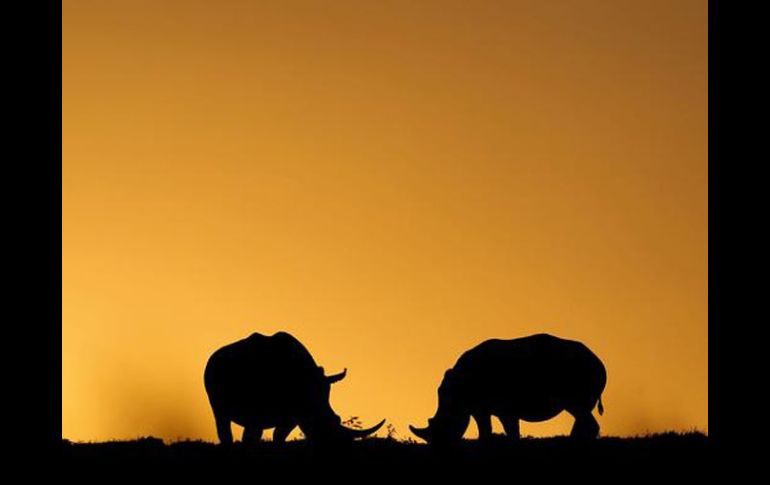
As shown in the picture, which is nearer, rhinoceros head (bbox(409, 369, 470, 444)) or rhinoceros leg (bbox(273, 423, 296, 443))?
rhinoceros leg (bbox(273, 423, 296, 443))

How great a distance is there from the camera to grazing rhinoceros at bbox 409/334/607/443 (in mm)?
23094

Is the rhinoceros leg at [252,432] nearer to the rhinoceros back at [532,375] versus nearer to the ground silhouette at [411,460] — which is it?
the ground silhouette at [411,460]

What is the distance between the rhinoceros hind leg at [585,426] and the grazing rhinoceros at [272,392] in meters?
3.16

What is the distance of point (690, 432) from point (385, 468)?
Answer: 5.56 meters

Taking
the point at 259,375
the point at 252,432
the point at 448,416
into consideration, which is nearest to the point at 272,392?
the point at 259,375

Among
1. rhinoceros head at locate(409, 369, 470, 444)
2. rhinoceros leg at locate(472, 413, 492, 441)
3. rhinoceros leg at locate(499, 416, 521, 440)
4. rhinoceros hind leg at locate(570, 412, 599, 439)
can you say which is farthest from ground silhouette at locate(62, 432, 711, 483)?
rhinoceros head at locate(409, 369, 470, 444)

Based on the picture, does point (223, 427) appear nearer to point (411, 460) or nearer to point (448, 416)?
point (448, 416)

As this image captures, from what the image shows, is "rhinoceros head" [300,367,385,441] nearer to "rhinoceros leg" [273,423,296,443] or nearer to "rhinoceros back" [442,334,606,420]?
"rhinoceros leg" [273,423,296,443]

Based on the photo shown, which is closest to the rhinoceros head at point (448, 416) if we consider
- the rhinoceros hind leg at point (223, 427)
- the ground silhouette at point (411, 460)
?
the rhinoceros hind leg at point (223, 427)

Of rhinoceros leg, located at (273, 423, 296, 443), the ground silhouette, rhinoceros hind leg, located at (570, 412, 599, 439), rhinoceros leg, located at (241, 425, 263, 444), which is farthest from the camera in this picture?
rhinoceros hind leg, located at (570, 412, 599, 439)

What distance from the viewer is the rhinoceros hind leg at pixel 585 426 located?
896 inches

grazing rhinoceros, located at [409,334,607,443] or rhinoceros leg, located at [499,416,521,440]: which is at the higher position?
grazing rhinoceros, located at [409,334,607,443]
